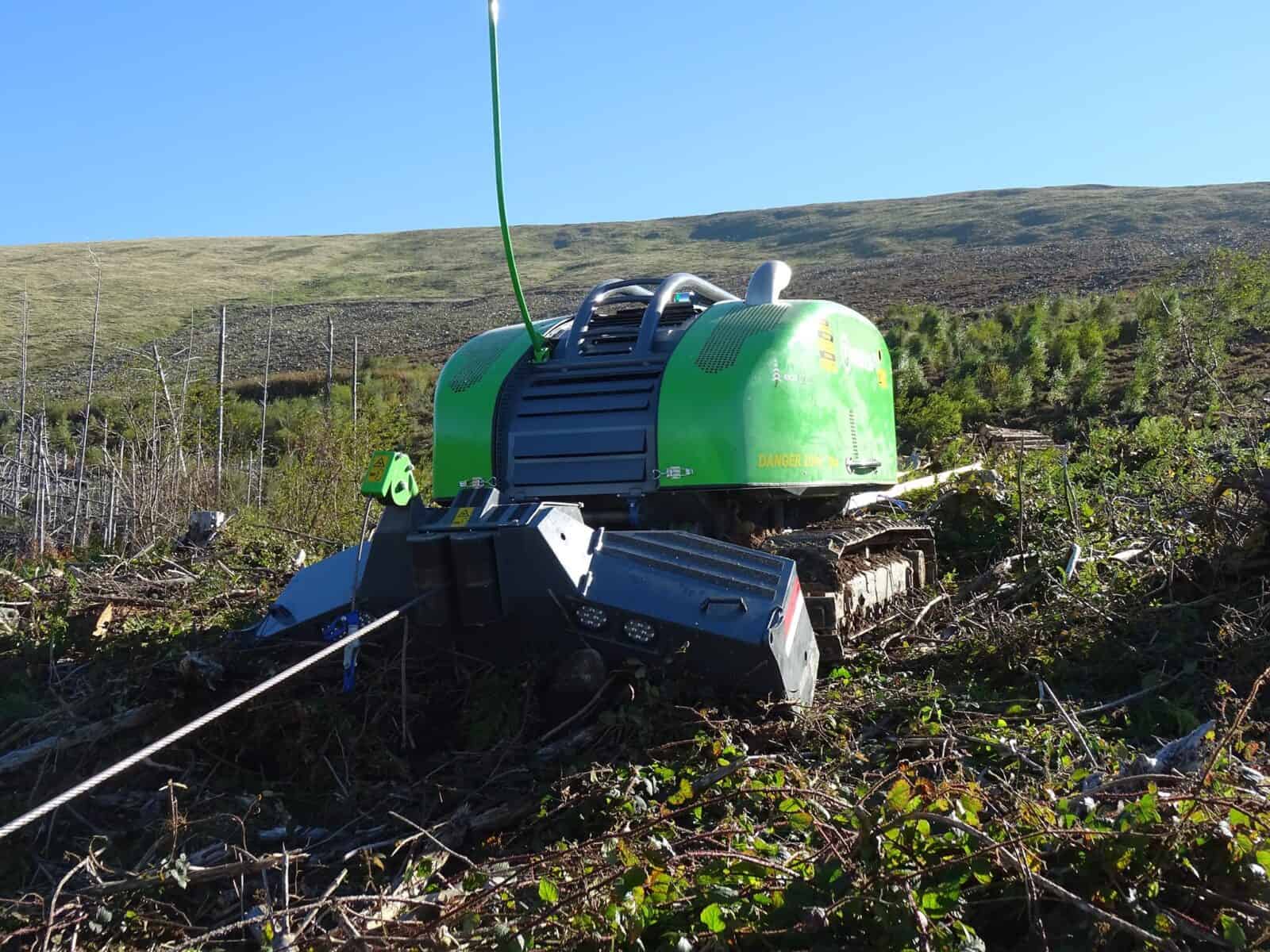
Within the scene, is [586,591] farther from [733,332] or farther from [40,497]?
[40,497]

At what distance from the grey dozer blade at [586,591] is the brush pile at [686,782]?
0.53 ft

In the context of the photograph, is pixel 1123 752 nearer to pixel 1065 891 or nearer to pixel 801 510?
pixel 1065 891

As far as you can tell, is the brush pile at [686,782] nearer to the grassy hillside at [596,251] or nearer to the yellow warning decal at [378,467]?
the yellow warning decal at [378,467]

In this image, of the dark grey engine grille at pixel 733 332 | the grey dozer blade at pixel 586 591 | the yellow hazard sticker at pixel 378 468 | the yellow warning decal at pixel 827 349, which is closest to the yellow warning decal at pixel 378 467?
the yellow hazard sticker at pixel 378 468

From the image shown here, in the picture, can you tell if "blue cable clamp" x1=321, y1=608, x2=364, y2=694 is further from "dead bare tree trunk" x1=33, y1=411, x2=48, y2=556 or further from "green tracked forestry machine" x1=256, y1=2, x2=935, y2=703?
"dead bare tree trunk" x1=33, y1=411, x2=48, y2=556

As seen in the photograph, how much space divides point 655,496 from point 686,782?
2938 millimetres

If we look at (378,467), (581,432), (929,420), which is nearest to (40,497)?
(581,432)

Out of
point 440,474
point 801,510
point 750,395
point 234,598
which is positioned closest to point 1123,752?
point 750,395

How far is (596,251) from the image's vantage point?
82.2m

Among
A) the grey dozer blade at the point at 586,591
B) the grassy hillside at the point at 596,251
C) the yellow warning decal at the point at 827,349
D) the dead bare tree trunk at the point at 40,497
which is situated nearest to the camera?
the grey dozer blade at the point at 586,591

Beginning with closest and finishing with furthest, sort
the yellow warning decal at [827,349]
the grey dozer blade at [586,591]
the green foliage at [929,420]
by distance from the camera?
the grey dozer blade at [586,591], the yellow warning decal at [827,349], the green foliage at [929,420]

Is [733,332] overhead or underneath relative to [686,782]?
overhead

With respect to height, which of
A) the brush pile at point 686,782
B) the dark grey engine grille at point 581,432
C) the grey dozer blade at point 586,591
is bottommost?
the brush pile at point 686,782

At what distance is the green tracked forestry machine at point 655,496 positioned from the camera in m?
5.23
